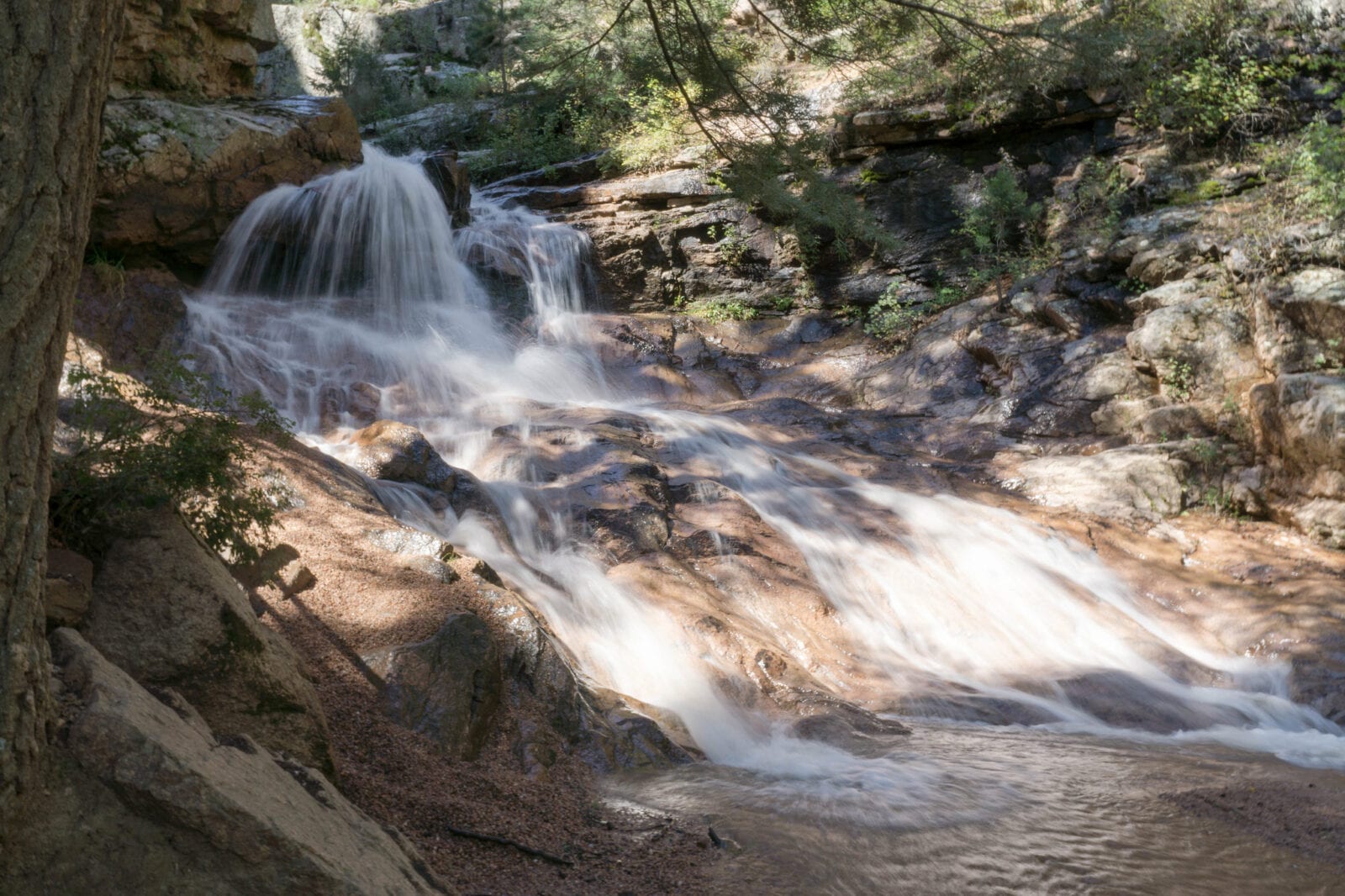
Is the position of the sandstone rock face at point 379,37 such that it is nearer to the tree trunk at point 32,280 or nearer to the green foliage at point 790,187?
the green foliage at point 790,187

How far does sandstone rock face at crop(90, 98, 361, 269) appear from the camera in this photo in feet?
35.7

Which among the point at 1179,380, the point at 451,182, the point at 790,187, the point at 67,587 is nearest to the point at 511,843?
the point at 67,587

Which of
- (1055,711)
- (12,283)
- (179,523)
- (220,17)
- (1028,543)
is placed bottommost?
(1055,711)

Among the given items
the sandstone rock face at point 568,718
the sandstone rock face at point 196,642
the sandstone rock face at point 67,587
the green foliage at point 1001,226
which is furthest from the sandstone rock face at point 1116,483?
the sandstone rock face at point 67,587

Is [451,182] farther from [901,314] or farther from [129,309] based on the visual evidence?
[901,314]

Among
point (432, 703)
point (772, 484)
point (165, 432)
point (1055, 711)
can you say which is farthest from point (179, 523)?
point (772, 484)

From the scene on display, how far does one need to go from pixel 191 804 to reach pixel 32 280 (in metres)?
1.21

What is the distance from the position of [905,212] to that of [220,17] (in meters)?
11.1

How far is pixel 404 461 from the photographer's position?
7.68 meters

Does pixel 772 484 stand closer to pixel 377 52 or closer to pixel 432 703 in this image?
pixel 432 703

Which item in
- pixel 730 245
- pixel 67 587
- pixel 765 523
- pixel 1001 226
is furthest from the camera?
pixel 730 245

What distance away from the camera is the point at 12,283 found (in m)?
1.88

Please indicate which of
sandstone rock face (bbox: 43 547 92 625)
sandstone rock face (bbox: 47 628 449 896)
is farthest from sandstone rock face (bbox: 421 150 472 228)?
sandstone rock face (bbox: 47 628 449 896)

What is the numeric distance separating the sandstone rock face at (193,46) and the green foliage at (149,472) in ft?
30.9
